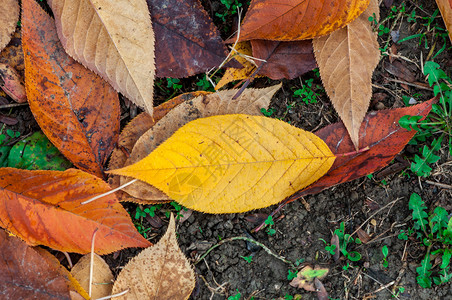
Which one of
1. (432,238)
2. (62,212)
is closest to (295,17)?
(432,238)

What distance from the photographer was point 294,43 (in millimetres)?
2262

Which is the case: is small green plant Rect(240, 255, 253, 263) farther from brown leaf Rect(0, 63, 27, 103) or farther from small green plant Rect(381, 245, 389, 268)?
brown leaf Rect(0, 63, 27, 103)

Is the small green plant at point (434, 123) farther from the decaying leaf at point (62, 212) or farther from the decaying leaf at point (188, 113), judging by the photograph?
the decaying leaf at point (62, 212)

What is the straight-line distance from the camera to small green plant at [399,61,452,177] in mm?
2205

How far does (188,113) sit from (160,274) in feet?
2.76

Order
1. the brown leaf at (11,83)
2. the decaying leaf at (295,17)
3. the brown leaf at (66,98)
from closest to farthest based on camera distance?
the decaying leaf at (295,17) < the brown leaf at (66,98) < the brown leaf at (11,83)

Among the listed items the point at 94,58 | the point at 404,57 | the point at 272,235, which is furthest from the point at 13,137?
the point at 404,57

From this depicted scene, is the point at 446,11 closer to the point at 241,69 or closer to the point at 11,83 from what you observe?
the point at 241,69

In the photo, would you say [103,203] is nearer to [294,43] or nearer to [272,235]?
[272,235]

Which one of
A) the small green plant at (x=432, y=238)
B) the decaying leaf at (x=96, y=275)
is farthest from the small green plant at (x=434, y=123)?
the decaying leaf at (x=96, y=275)

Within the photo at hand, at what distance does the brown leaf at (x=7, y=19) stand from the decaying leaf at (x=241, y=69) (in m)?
1.13

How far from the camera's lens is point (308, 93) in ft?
7.70

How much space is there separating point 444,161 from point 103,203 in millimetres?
1820

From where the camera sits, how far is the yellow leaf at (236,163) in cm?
206
